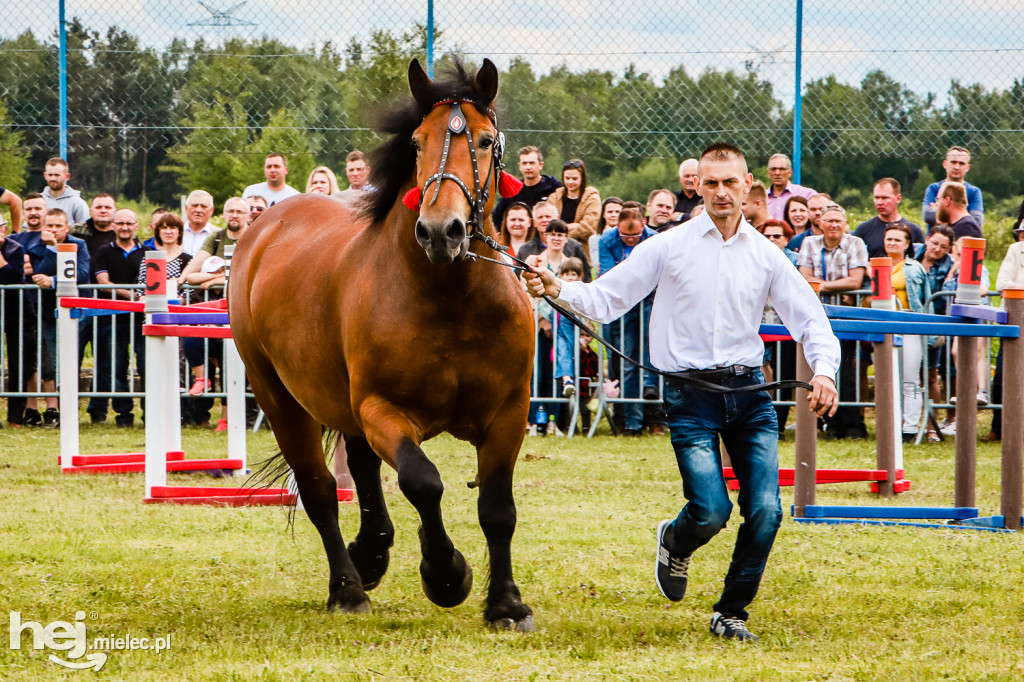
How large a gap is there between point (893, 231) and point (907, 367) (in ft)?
4.10

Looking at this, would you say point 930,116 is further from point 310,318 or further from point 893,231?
point 310,318

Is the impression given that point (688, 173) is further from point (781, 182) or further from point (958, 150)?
point (958, 150)

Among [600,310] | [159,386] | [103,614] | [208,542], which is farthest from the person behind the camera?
[159,386]

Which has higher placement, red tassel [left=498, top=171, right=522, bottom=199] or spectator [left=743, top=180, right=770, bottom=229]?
spectator [left=743, top=180, right=770, bottom=229]

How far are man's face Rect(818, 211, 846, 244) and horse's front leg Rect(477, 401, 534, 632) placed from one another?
6831 mm

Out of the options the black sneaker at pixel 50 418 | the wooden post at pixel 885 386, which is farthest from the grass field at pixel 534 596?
the black sneaker at pixel 50 418

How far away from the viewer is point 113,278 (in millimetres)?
12125

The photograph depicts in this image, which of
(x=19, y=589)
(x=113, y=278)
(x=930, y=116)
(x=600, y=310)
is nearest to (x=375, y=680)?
(x=600, y=310)

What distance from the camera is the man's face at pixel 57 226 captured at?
1217cm

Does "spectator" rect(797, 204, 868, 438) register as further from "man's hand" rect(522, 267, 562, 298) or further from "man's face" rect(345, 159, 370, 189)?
"man's hand" rect(522, 267, 562, 298)

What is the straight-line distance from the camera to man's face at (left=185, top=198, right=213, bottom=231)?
39.0 feet

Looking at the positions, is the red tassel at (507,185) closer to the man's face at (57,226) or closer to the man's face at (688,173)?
the man's face at (688,173)

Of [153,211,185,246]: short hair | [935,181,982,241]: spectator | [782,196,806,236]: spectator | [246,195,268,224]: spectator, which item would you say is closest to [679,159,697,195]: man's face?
[782,196,806,236]: spectator

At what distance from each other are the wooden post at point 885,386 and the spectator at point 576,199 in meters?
4.78
